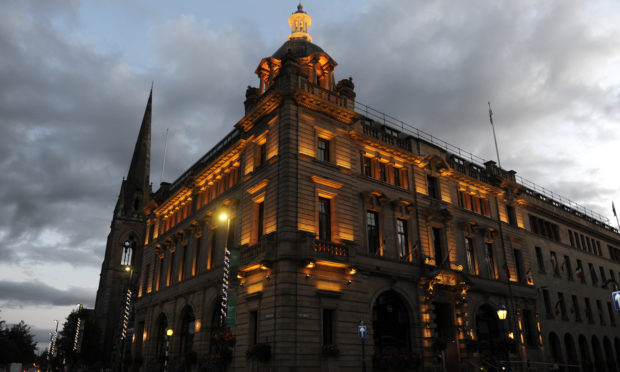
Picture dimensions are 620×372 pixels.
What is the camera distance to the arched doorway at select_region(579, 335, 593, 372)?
43375 mm

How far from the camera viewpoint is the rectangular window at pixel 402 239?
31.7 meters

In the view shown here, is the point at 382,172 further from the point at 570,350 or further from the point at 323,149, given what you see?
the point at 570,350

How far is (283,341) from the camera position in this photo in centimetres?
2372

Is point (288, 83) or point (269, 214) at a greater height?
point (288, 83)

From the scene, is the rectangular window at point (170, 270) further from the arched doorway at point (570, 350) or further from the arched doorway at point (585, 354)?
the arched doorway at point (585, 354)

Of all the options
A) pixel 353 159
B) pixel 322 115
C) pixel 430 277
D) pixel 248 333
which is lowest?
pixel 248 333

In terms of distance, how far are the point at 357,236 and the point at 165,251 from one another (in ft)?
81.2

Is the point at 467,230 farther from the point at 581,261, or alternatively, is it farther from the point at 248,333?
the point at 581,261

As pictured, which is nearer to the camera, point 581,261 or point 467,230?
point 467,230

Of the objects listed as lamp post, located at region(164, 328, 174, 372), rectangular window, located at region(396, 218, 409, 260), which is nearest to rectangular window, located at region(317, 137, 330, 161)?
rectangular window, located at region(396, 218, 409, 260)

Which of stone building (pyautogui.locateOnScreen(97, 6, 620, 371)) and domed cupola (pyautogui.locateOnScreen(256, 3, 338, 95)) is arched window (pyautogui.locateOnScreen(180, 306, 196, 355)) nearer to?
stone building (pyautogui.locateOnScreen(97, 6, 620, 371))

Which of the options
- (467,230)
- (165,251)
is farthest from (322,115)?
(165,251)

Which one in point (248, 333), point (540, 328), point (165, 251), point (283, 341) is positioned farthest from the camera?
point (165, 251)

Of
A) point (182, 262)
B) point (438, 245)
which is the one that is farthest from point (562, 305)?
point (182, 262)
